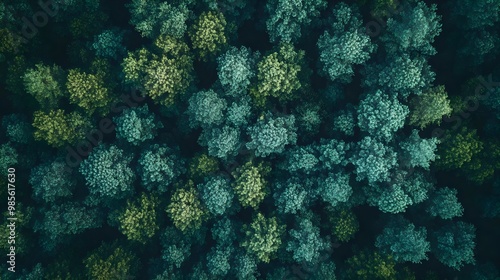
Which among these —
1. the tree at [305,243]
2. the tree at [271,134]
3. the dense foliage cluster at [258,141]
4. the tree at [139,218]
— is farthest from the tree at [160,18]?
the tree at [305,243]

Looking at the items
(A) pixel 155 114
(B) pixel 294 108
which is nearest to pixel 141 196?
(A) pixel 155 114

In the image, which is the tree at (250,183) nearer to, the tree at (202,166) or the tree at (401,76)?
the tree at (202,166)

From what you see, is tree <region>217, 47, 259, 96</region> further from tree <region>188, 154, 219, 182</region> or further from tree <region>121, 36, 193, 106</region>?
tree <region>188, 154, 219, 182</region>

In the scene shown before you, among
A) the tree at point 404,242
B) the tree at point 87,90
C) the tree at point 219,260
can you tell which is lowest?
the tree at point 219,260

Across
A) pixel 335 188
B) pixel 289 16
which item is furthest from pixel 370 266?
pixel 289 16

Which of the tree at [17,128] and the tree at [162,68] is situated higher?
the tree at [162,68]

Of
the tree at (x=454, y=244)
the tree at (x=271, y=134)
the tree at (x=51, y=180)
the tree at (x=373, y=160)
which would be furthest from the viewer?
the tree at (x=51, y=180)

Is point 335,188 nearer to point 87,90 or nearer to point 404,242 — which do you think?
point 404,242
